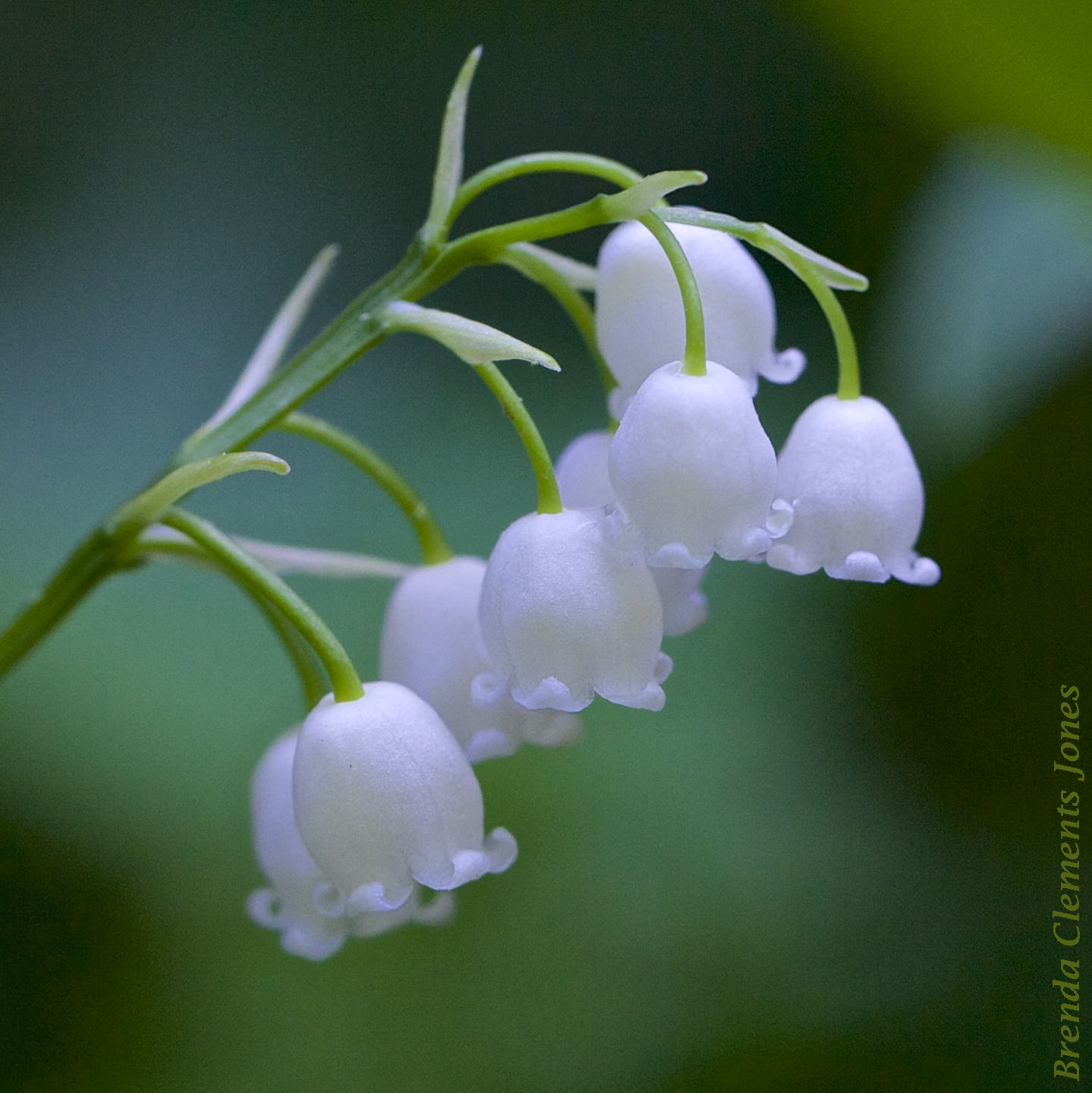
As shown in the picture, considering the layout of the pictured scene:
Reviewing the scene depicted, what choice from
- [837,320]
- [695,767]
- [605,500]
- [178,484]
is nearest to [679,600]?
[605,500]

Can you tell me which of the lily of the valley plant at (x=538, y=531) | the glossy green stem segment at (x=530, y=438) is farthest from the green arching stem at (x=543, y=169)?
the glossy green stem segment at (x=530, y=438)

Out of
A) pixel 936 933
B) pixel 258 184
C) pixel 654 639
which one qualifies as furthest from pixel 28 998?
pixel 258 184

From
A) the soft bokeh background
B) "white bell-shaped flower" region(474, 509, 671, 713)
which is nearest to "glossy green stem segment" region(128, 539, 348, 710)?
"white bell-shaped flower" region(474, 509, 671, 713)

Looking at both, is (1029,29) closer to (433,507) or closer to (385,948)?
(433,507)

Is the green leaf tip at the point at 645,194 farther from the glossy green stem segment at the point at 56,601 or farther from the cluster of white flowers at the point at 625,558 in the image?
the glossy green stem segment at the point at 56,601

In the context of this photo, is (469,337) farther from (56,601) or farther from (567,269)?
(56,601)

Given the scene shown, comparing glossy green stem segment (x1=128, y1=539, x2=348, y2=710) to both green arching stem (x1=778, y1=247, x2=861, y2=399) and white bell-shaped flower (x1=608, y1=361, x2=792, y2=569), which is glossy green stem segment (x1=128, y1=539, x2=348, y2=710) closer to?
white bell-shaped flower (x1=608, y1=361, x2=792, y2=569)
